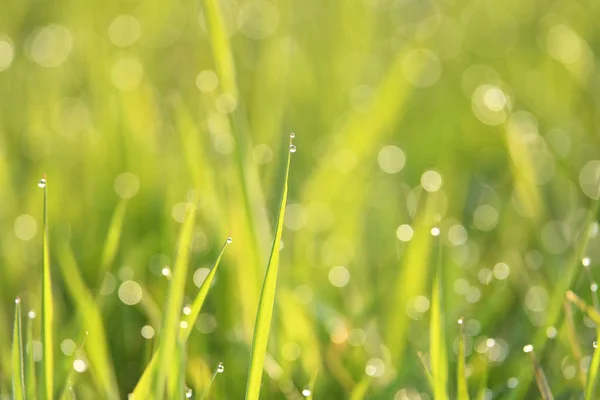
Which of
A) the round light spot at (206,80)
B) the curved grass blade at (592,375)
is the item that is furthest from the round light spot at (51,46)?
the curved grass blade at (592,375)

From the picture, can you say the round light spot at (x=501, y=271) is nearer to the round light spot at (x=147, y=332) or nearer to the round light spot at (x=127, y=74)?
the round light spot at (x=147, y=332)

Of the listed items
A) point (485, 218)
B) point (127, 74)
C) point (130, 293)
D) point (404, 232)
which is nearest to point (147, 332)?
point (130, 293)

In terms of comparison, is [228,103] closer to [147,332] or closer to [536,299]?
[147,332]

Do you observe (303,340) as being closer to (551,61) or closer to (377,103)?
(377,103)

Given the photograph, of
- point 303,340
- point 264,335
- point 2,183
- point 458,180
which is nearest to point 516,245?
point 458,180

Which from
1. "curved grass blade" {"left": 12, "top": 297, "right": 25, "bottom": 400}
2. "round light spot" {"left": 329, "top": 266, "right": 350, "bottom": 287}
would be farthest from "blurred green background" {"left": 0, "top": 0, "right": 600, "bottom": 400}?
"curved grass blade" {"left": 12, "top": 297, "right": 25, "bottom": 400}

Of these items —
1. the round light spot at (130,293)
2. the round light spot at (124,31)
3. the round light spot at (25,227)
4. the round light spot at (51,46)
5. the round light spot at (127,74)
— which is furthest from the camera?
the round light spot at (124,31)
